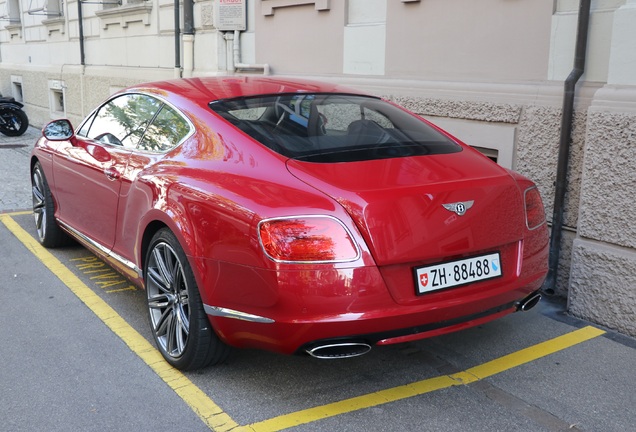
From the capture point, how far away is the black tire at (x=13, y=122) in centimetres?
1444

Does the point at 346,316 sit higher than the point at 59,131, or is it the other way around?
the point at 59,131

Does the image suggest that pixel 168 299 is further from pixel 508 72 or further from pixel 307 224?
pixel 508 72

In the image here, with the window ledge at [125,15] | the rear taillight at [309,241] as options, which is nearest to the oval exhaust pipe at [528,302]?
the rear taillight at [309,241]

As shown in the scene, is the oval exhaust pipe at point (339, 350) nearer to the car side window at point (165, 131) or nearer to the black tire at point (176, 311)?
the black tire at point (176, 311)

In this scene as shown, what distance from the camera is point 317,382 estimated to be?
3.56 meters

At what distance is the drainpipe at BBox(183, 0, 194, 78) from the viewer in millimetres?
9914

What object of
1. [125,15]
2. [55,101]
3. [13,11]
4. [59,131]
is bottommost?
[55,101]

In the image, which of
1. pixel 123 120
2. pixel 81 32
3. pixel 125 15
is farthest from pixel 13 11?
pixel 123 120

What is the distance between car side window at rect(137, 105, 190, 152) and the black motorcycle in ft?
38.1

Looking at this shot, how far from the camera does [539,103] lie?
5195 millimetres

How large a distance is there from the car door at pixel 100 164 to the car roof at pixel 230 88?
5.9 inches

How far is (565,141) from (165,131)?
2.75m

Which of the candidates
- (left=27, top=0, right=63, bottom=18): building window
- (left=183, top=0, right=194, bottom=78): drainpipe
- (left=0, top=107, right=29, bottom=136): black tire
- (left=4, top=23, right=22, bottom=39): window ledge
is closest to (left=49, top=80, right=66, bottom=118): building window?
(left=0, top=107, right=29, bottom=136): black tire

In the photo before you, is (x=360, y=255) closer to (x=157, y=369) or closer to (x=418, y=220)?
(x=418, y=220)
